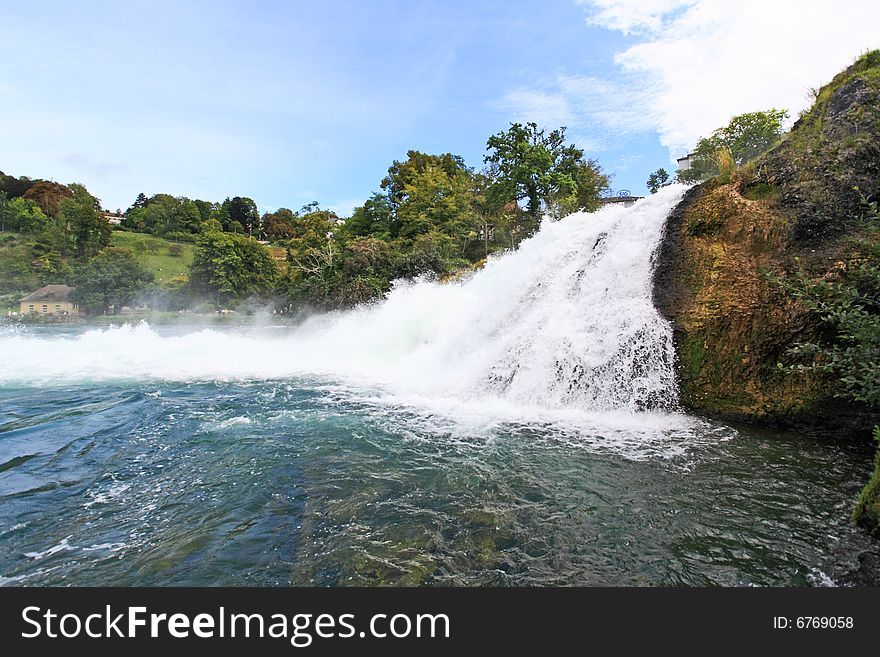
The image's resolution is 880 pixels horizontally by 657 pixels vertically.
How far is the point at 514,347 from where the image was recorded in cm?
858

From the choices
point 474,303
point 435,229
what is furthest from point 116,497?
point 435,229

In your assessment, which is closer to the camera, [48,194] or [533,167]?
[533,167]

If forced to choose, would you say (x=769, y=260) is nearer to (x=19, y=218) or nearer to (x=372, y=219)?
(x=372, y=219)

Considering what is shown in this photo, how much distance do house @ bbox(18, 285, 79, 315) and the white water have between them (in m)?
41.5

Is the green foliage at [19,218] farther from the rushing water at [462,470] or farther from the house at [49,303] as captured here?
the rushing water at [462,470]

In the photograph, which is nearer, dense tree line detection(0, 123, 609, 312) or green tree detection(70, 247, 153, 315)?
dense tree line detection(0, 123, 609, 312)

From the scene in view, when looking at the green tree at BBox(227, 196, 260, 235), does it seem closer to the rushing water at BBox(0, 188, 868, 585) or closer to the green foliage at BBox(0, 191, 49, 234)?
the green foliage at BBox(0, 191, 49, 234)

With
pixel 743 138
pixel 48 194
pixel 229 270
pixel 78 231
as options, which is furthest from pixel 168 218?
pixel 743 138

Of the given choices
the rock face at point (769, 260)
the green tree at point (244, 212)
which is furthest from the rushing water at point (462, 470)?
the green tree at point (244, 212)

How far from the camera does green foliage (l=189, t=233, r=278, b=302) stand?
50.2 meters

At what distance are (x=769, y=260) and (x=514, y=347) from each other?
4.38 metres

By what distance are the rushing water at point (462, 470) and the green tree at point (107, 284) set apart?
48.9 meters

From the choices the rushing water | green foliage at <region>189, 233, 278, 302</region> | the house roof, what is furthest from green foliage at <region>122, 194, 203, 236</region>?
the rushing water
